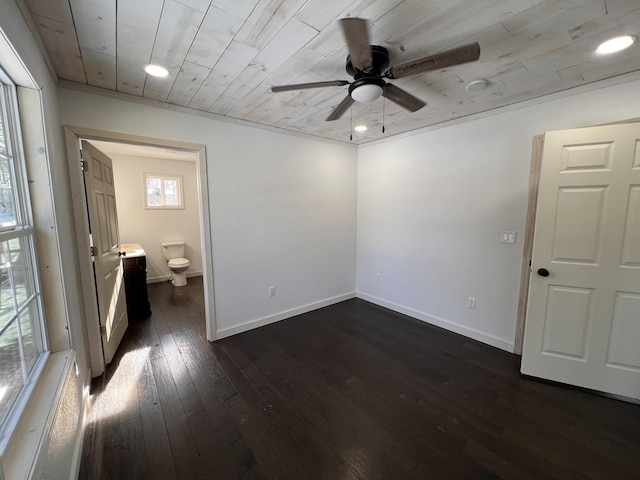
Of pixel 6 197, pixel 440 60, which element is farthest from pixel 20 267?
pixel 440 60

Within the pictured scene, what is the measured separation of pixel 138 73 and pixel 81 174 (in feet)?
3.05

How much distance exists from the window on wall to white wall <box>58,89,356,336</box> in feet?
2.82

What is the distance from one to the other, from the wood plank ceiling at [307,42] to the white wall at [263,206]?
0.28 metres

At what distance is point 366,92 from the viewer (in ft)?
5.16

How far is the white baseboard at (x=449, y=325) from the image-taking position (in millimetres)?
2657

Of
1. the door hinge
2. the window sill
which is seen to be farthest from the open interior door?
the window sill

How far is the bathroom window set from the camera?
4898 mm

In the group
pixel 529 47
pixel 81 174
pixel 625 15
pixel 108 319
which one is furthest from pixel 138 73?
pixel 625 15

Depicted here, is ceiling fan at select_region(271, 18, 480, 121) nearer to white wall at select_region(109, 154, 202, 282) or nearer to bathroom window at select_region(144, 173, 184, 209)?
white wall at select_region(109, 154, 202, 282)

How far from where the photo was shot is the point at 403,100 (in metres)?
1.79

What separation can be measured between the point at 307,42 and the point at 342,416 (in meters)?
2.42

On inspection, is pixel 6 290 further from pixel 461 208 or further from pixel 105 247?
pixel 461 208

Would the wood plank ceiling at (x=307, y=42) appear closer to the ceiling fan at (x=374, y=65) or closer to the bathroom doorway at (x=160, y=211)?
the ceiling fan at (x=374, y=65)

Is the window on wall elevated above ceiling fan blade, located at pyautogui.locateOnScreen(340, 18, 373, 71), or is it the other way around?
ceiling fan blade, located at pyautogui.locateOnScreen(340, 18, 373, 71)
